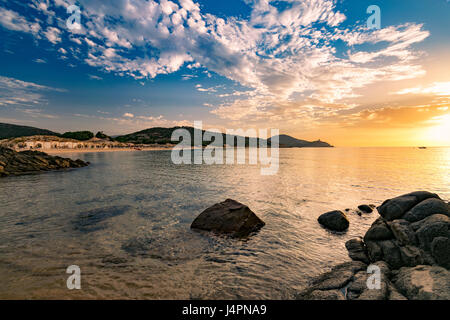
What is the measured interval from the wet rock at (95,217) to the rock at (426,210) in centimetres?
1830

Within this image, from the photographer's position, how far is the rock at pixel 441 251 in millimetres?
7220

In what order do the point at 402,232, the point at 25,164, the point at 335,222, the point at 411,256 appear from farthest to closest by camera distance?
the point at 25,164
the point at 335,222
the point at 402,232
the point at 411,256

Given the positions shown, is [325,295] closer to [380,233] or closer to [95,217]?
[380,233]

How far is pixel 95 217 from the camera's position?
46.8 ft

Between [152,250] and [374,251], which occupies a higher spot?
[374,251]

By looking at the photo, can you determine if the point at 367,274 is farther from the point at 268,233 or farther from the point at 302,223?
the point at 302,223

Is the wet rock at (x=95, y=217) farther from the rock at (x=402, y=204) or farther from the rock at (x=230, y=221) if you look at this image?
the rock at (x=402, y=204)

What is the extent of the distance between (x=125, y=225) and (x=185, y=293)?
8.29 metres

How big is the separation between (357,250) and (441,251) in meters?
3.34
